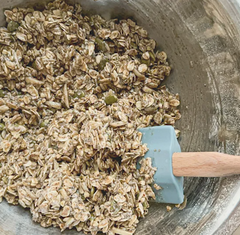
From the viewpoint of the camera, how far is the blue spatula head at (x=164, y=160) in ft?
4.48

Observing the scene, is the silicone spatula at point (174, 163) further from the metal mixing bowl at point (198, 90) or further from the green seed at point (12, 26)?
the green seed at point (12, 26)

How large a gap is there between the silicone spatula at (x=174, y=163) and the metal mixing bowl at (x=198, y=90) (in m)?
0.11

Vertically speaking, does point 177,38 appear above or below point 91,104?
above

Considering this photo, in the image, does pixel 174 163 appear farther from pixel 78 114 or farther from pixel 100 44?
pixel 100 44

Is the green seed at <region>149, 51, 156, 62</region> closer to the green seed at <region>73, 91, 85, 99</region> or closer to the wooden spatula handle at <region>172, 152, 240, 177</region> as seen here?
the green seed at <region>73, 91, 85, 99</region>

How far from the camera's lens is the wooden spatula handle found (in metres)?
1.23

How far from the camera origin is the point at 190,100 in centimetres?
155

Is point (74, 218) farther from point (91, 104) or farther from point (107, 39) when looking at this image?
point (107, 39)

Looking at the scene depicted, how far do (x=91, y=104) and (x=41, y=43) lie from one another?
36 cm

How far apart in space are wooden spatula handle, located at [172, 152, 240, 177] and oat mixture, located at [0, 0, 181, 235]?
0.39 feet

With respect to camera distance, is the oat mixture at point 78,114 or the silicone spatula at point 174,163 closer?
the silicone spatula at point 174,163

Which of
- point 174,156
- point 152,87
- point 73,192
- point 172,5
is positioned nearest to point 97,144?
point 73,192

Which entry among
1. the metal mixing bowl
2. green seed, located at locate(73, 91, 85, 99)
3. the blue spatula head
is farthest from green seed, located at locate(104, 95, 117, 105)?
the metal mixing bowl

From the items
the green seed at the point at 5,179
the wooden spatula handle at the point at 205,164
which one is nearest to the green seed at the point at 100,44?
the wooden spatula handle at the point at 205,164
